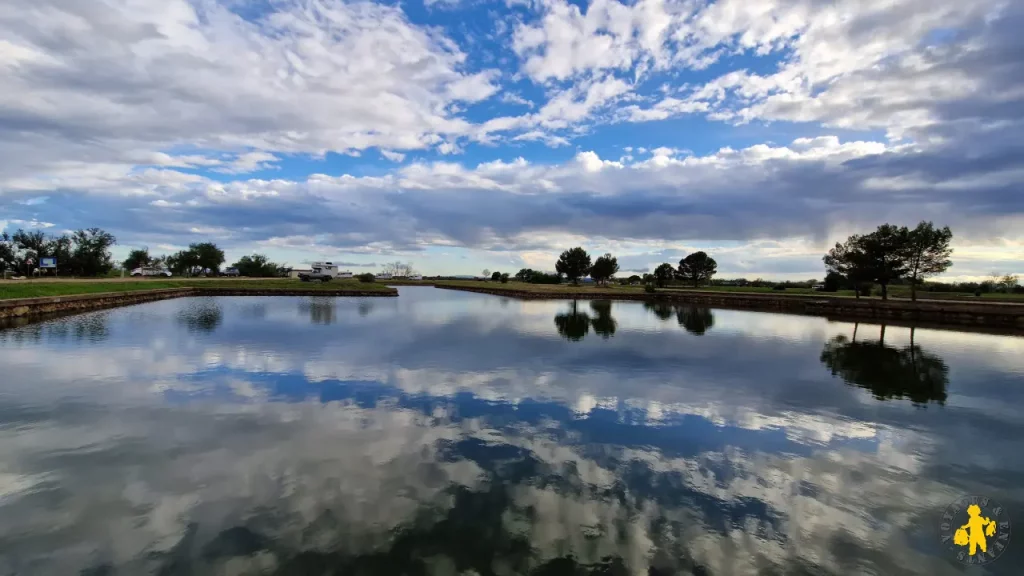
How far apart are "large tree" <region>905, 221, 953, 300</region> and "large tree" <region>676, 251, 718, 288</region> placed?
6552 centimetres

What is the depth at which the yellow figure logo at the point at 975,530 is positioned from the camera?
6988 mm

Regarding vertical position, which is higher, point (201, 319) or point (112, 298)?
point (112, 298)

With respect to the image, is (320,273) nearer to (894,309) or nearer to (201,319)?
(201,319)

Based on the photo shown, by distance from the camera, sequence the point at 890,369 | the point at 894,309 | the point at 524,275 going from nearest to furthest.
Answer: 1. the point at 890,369
2. the point at 894,309
3. the point at 524,275

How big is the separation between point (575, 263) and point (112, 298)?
3720 inches

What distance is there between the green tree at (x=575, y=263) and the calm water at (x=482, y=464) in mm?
100768

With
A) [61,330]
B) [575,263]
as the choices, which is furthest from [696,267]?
[61,330]

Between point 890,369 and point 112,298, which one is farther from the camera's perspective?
point 112,298

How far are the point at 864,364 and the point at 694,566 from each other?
22153 mm

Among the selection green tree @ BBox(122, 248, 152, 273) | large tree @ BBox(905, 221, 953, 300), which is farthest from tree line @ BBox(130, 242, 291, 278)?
large tree @ BBox(905, 221, 953, 300)

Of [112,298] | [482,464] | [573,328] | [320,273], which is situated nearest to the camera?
[482,464]

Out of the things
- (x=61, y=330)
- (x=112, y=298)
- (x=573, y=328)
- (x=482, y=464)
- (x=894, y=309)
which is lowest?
(x=482, y=464)

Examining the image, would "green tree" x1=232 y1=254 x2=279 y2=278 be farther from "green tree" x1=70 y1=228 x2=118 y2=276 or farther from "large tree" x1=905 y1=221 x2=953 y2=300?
"large tree" x1=905 y1=221 x2=953 y2=300

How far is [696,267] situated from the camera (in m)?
124
